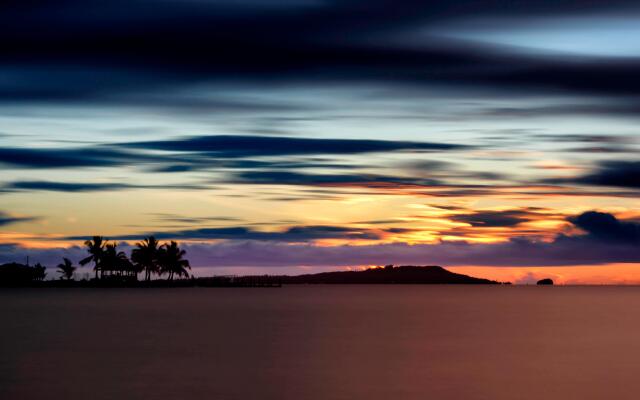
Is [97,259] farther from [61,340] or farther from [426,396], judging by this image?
[426,396]

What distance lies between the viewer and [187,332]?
79.4 metres

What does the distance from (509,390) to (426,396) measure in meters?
4.33

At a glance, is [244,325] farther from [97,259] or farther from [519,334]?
[97,259]

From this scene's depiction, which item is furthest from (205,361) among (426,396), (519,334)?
(519,334)

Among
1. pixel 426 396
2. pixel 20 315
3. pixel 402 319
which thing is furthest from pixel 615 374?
pixel 20 315

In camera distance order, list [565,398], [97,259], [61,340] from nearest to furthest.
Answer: [565,398]
[61,340]
[97,259]

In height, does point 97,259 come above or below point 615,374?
above

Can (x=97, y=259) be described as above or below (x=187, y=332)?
above

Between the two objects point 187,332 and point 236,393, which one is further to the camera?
point 187,332

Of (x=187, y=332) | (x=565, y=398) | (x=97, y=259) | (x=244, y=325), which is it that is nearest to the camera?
(x=565, y=398)

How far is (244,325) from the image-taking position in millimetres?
90750

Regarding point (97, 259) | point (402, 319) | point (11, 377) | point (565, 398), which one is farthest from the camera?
point (97, 259)

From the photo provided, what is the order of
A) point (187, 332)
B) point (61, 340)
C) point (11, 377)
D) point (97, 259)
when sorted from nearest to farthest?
point (11, 377), point (61, 340), point (187, 332), point (97, 259)

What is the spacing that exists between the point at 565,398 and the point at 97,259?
164m
